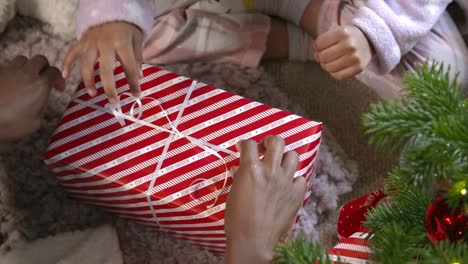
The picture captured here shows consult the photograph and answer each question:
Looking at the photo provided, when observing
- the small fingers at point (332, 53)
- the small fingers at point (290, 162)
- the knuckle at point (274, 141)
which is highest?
the small fingers at point (332, 53)

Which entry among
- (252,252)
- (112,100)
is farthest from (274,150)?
(112,100)

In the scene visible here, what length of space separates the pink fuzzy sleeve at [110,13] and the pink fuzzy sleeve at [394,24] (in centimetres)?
34

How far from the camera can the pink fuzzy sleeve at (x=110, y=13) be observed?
2.29ft

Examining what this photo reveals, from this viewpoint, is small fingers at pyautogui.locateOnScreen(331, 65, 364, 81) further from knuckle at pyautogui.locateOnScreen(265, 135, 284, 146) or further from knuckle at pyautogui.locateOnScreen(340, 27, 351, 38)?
knuckle at pyautogui.locateOnScreen(265, 135, 284, 146)

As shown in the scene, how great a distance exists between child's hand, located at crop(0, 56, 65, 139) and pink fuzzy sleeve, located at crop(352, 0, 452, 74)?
0.49 metres

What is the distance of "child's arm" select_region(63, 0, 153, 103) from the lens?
67 centimetres

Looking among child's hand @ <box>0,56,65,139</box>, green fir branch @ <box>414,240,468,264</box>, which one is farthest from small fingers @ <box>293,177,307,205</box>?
child's hand @ <box>0,56,65,139</box>

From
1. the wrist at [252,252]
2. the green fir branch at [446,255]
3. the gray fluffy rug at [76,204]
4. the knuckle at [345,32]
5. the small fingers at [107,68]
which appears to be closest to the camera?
the green fir branch at [446,255]

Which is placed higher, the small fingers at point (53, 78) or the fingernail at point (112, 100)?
the fingernail at point (112, 100)

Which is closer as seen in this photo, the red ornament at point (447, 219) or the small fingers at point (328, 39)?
the red ornament at point (447, 219)

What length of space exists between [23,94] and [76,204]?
24 centimetres

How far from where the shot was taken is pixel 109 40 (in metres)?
0.68

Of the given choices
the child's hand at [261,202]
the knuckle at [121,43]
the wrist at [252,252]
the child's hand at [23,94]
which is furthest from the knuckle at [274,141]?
the child's hand at [23,94]

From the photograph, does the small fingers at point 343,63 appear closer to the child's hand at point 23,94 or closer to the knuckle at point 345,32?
the knuckle at point 345,32
